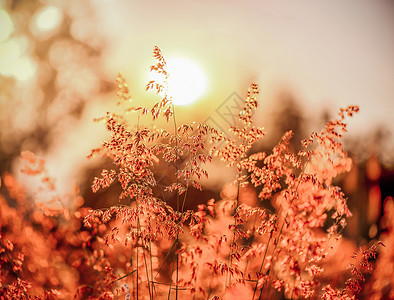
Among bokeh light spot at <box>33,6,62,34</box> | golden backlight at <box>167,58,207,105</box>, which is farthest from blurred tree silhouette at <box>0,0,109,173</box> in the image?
golden backlight at <box>167,58,207,105</box>

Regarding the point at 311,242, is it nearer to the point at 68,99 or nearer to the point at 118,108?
the point at 118,108

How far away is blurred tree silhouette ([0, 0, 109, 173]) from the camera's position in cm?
323

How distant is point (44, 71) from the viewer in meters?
3.37

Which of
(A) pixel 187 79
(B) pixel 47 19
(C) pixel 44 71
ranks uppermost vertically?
(B) pixel 47 19

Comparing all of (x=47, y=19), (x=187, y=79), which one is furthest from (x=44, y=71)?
(x=187, y=79)

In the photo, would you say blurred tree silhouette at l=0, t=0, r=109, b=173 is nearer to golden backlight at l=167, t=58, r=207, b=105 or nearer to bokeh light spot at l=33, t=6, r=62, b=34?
bokeh light spot at l=33, t=6, r=62, b=34

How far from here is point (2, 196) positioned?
10.3ft

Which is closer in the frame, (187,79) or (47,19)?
(187,79)

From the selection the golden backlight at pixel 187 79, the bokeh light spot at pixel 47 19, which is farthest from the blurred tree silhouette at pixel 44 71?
the golden backlight at pixel 187 79

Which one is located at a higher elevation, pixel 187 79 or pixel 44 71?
pixel 44 71

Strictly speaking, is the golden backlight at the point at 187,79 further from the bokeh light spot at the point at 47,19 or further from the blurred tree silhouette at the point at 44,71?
the bokeh light spot at the point at 47,19

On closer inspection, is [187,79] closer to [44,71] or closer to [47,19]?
[44,71]

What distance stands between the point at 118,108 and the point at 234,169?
114cm

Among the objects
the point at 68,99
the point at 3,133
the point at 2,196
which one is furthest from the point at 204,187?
the point at 3,133
